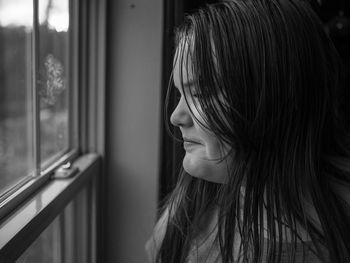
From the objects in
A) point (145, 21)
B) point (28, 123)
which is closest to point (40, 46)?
point (28, 123)

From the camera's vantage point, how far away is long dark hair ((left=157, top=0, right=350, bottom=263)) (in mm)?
629

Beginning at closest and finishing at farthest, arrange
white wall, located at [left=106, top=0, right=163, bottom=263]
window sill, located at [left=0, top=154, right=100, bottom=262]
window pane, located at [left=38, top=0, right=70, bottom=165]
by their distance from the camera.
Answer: window sill, located at [left=0, top=154, right=100, bottom=262], window pane, located at [left=38, top=0, right=70, bottom=165], white wall, located at [left=106, top=0, right=163, bottom=263]

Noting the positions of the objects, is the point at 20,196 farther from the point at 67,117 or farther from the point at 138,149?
the point at 138,149

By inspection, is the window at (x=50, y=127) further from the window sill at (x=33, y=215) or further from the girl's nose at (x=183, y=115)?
the girl's nose at (x=183, y=115)

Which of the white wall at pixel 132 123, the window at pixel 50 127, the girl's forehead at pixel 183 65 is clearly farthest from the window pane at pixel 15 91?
the white wall at pixel 132 123

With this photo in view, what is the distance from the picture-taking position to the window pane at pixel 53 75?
39.6 inches

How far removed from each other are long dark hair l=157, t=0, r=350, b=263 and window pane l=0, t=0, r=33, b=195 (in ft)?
1.21

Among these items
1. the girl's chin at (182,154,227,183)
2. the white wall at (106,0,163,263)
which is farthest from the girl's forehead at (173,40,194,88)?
the white wall at (106,0,163,263)

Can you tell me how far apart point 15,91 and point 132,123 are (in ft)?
1.89

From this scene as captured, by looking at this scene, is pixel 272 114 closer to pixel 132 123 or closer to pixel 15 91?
pixel 15 91

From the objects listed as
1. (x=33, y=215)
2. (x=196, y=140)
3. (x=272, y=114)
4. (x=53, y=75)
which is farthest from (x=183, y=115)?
(x=53, y=75)

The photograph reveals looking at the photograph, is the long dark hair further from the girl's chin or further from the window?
the window

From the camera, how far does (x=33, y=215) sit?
73 cm

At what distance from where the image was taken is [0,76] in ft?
2.59
